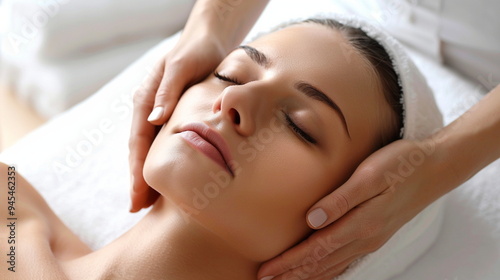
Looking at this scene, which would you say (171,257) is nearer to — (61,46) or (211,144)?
(211,144)

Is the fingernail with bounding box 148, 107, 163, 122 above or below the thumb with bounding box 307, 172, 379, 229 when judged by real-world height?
below

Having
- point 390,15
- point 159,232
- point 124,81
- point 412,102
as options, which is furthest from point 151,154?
point 390,15

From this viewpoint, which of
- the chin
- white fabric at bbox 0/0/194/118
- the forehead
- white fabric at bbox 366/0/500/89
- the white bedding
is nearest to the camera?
the chin

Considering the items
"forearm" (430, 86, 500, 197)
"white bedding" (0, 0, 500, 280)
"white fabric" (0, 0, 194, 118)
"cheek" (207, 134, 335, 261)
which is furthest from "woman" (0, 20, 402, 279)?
"white fabric" (0, 0, 194, 118)

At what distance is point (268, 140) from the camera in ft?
3.76

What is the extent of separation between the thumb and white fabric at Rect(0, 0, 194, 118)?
120 cm

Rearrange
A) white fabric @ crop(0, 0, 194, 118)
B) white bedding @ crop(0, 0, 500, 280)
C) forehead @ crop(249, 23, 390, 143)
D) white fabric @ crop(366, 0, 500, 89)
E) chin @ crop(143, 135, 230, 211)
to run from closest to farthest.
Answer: chin @ crop(143, 135, 230, 211), forehead @ crop(249, 23, 390, 143), white bedding @ crop(0, 0, 500, 280), white fabric @ crop(366, 0, 500, 89), white fabric @ crop(0, 0, 194, 118)

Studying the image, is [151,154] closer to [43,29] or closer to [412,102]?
[412,102]

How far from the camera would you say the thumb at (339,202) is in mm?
1124

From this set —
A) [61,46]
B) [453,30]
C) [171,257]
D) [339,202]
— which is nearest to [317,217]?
[339,202]

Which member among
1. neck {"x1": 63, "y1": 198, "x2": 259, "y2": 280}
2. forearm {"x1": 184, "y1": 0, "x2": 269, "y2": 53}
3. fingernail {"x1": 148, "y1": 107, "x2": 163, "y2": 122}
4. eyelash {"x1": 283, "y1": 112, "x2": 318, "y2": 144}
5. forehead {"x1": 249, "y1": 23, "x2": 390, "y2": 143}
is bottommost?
neck {"x1": 63, "y1": 198, "x2": 259, "y2": 280}

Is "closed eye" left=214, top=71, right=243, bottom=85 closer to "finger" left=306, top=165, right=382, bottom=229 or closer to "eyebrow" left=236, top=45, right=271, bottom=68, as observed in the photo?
"eyebrow" left=236, top=45, right=271, bottom=68

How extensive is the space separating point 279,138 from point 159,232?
32cm

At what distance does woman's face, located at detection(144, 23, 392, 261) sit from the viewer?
3.63 ft
